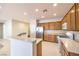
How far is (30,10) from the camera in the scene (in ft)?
4.93

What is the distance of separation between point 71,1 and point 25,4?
554mm

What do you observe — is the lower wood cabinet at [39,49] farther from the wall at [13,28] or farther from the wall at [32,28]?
the wall at [13,28]

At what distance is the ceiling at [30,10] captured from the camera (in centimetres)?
141

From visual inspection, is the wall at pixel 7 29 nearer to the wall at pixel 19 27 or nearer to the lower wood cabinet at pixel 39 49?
the wall at pixel 19 27

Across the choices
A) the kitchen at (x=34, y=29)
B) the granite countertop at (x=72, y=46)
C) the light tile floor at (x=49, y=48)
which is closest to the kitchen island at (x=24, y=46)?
the kitchen at (x=34, y=29)

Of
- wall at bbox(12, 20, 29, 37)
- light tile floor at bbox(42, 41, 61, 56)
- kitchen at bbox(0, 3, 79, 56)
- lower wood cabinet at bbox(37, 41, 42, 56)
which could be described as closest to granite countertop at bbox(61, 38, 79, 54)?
kitchen at bbox(0, 3, 79, 56)

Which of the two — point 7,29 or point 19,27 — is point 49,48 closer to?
point 19,27

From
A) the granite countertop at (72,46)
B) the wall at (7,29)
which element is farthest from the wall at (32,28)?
the granite countertop at (72,46)

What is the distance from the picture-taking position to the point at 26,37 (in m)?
1.58

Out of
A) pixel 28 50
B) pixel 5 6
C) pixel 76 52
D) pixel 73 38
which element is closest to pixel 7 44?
pixel 28 50

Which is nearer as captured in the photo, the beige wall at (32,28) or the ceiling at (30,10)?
the ceiling at (30,10)

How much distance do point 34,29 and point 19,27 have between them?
213mm

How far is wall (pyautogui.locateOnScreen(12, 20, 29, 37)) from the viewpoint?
1.49 meters

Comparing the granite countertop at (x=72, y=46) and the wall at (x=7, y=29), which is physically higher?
the wall at (x=7, y=29)
